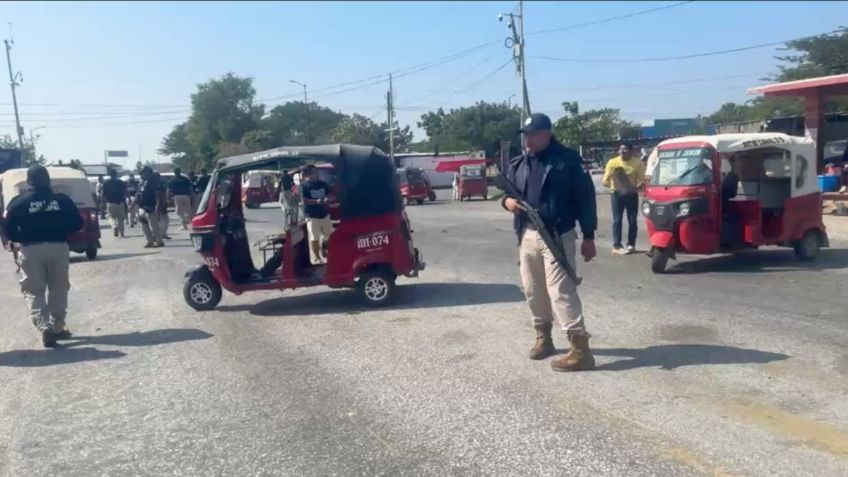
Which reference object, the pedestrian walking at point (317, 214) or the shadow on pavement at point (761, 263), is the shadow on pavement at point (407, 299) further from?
the shadow on pavement at point (761, 263)

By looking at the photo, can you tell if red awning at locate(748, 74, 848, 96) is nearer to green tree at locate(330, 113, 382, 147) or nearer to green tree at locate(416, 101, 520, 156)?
green tree at locate(330, 113, 382, 147)

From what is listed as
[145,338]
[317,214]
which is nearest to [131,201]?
[317,214]

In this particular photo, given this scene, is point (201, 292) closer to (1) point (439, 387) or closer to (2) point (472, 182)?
(1) point (439, 387)

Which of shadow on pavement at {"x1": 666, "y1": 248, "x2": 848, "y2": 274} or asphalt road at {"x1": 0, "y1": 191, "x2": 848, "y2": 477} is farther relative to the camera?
shadow on pavement at {"x1": 666, "y1": 248, "x2": 848, "y2": 274}

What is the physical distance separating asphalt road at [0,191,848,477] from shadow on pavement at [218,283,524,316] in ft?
0.23

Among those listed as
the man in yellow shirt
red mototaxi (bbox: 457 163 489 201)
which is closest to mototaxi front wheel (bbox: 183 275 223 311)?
the man in yellow shirt

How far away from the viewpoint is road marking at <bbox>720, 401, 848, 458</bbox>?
18.2 ft

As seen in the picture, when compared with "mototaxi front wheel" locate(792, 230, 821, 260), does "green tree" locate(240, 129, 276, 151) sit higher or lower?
higher

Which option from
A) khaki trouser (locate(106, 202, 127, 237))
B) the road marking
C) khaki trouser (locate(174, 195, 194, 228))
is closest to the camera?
the road marking

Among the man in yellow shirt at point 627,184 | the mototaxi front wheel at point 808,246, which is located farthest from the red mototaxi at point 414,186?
the mototaxi front wheel at point 808,246

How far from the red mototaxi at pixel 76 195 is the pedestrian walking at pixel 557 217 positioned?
13164 mm

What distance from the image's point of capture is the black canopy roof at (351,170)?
36.1 ft

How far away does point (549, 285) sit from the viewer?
7.46m

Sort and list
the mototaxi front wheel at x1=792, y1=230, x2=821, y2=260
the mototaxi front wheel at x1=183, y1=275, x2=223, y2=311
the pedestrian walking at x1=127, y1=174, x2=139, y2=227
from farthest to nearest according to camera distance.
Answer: the pedestrian walking at x1=127, y1=174, x2=139, y2=227 < the mototaxi front wheel at x1=792, y1=230, x2=821, y2=260 < the mototaxi front wheel at x1=183, y1=275, x2=223, y2=311
